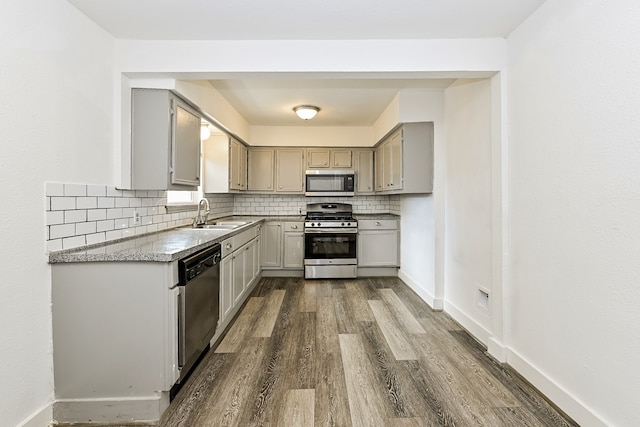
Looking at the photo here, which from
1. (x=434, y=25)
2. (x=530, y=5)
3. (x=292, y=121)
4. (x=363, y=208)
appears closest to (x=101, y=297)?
(x=434, y=25)

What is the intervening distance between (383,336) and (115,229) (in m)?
2.40

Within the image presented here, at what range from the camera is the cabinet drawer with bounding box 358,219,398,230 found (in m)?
5.20

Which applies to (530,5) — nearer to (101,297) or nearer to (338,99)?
(338,99)

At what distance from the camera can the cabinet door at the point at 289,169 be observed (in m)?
5.50

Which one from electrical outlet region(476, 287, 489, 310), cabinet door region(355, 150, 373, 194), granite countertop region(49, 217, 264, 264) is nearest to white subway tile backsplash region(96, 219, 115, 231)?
granite countertop region(49, 217, 264, 264)

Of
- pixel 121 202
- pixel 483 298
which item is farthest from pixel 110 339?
pixel 483 298

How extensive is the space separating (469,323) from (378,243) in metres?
2.22

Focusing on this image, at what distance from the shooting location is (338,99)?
4055 millimetres

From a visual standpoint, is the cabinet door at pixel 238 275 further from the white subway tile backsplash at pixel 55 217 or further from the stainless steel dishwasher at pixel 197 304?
the white subway tile backsplash at pixel 55 217

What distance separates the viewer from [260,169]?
5.48 meters

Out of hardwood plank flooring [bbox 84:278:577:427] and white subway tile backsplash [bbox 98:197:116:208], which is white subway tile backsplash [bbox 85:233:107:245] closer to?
white subway tile backsplash [bbox 98:197:116:208]

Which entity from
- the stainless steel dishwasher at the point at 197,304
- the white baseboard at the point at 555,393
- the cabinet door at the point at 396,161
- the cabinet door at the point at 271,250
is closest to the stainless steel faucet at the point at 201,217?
the stainless steel dishwasher at the point at 197,304

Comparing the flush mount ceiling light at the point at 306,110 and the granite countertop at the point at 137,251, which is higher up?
the flush mount ceiling light at the point at 306,110

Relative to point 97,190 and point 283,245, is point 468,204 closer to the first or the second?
point 283,245
